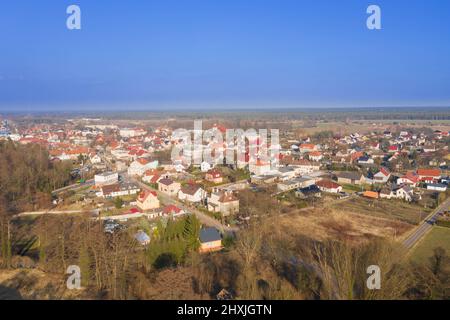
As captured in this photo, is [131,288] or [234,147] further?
[234,147]

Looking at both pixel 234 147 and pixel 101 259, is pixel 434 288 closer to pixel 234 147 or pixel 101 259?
pixel 101 259

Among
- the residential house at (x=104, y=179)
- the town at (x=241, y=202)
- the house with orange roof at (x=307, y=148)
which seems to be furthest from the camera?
the house with orange roof at (x=307, y=148)

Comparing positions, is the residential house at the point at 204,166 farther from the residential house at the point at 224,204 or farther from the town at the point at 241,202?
the residential house at the point at 224,204

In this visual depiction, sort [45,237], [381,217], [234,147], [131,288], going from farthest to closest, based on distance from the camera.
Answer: [234,147] < [381,217] < [45,237] < [131,288]

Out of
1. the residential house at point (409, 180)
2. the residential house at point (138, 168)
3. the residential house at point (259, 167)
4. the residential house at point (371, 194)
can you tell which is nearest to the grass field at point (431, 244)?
the residential house at point (371, 194)

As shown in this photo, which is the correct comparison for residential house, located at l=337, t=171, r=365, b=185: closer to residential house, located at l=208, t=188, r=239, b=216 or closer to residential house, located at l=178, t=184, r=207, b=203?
residential house, located at l=208, t=188, r=239, b=216
